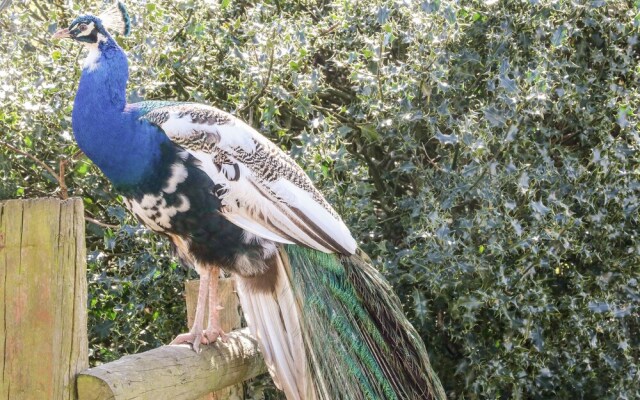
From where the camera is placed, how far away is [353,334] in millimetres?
2148

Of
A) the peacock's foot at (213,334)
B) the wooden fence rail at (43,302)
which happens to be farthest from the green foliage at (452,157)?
the wooden fence rail at (43,302)

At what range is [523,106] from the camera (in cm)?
256

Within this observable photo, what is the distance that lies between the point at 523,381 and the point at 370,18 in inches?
47.0

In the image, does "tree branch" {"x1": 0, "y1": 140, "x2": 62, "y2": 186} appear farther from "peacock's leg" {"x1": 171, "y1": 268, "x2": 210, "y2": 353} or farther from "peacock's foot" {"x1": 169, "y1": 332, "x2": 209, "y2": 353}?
"peacock's foot" {"x1": 169, "y1": 332, "x2": 209, "y2": 353}

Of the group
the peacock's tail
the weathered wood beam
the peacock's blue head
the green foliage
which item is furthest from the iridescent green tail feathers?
the peacock's blue head

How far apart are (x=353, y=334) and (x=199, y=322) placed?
14.2 inches

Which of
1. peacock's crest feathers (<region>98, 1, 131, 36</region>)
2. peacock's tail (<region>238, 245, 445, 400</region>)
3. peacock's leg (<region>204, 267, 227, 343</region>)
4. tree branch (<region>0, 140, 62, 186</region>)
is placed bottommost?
tree branch (<region>0, 140, 62, 186</region>)

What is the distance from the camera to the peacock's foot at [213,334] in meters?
2.11

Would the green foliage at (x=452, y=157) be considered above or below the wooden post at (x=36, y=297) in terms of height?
below

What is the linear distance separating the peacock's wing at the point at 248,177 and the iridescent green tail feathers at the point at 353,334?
0.08 m

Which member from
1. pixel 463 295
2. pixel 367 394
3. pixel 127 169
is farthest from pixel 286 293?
pixel 463 295

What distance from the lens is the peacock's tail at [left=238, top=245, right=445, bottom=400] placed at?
208 centimetres

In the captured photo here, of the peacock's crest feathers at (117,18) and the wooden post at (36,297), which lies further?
the peacock's crest feathers at (117,18)

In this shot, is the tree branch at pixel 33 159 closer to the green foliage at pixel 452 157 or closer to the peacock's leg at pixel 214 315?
the green foliage at pixel 452 157
